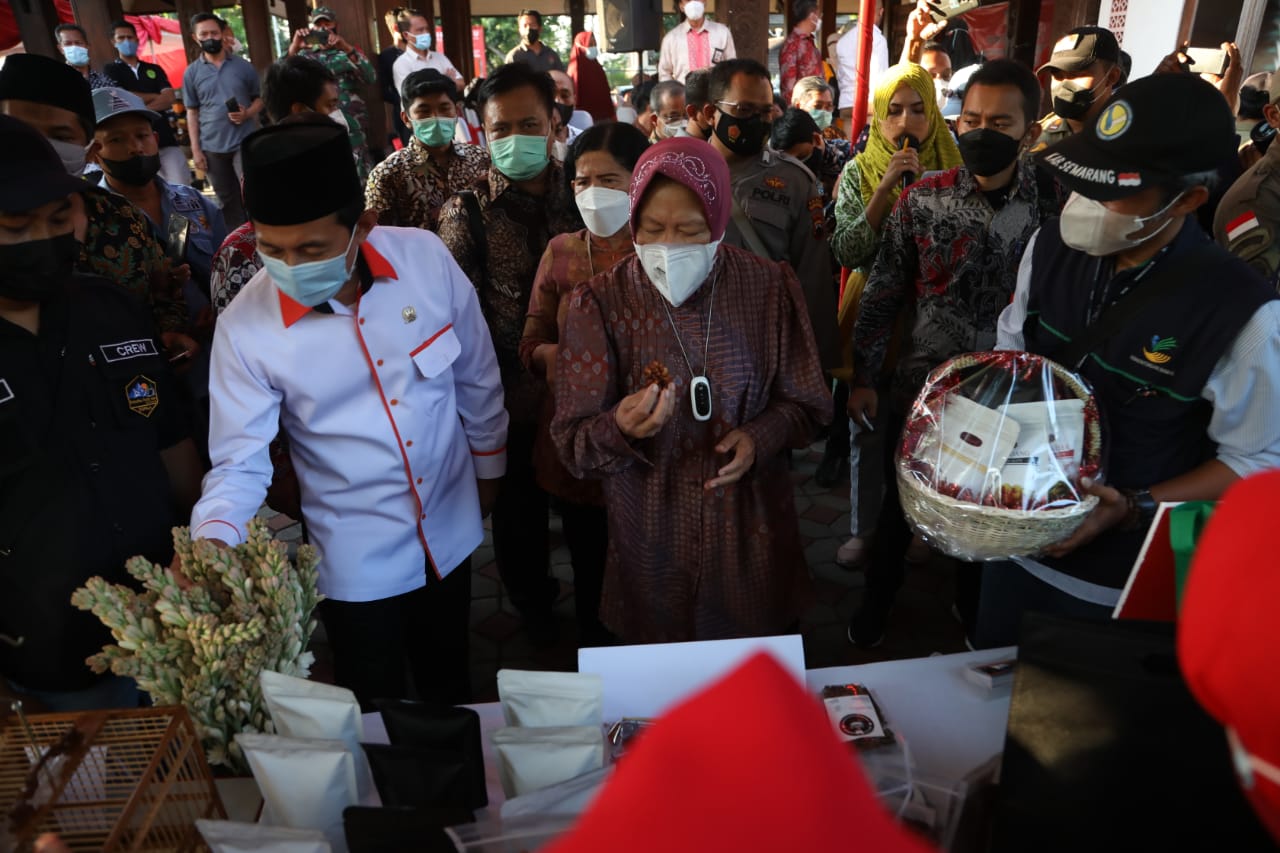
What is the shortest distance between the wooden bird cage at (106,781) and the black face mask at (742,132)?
253 cm

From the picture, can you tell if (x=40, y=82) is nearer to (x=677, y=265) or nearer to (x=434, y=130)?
(x=434, y=130)

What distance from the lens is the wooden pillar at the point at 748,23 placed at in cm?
817

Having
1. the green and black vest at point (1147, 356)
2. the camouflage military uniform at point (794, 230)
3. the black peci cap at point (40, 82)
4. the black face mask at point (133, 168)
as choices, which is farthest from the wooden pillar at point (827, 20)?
the green and black vest at point (1147, 356)

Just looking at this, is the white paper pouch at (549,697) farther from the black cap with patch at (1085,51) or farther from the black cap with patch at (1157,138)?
the black cap with patch at (1085,51)

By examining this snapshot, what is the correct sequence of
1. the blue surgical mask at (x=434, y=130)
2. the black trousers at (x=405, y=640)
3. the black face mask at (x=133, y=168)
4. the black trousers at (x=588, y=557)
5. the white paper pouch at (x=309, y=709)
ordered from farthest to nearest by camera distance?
the blue surgical mask at (x=434, y=130) < the black face mask at (x=133, y=168) < the black trousers at (x=588, y=557) < the black trousers at (x=405, y=640) < the white paper pouch at (x=309, y=709)

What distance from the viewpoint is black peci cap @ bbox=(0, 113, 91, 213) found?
1.52 m

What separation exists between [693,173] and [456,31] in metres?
14.1

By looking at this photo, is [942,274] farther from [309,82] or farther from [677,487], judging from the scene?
[309,82]

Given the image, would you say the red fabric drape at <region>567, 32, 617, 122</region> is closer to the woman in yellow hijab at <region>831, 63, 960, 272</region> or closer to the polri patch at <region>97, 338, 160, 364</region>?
the woman in yellow hijab at <region>831, 63, 960, 272</region>

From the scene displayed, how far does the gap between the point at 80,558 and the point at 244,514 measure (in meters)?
0.37

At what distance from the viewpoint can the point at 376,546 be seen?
1880 millimetres

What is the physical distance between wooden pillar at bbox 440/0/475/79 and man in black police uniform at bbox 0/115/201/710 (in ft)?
43.9

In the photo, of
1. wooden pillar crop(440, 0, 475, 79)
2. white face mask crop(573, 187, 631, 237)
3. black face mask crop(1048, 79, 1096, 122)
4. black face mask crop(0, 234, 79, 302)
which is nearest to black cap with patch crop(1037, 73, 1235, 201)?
white face mask crop(573, 187, 631, 237)

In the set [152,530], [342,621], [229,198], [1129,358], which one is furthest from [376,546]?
[229,198]
